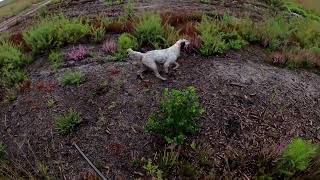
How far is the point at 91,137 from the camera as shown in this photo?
6.84m

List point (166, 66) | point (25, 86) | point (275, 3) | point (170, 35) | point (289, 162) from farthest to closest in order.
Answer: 1. point (275, 3)
2. point (170, 35)
3. point (25, 86)
4. point (166, 66)
5. point (289, 162)

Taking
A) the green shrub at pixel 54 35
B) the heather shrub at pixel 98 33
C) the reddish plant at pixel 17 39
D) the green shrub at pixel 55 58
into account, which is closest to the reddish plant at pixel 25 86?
the green shrub at pixel 55 58

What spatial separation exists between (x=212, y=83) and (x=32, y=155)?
3326 mm

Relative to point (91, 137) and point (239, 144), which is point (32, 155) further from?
point (239, 144)

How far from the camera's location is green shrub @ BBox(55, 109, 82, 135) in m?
6.96

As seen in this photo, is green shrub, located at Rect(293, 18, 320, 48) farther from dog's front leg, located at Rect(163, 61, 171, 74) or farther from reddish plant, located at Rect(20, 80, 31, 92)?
reddish plant, located at Rect(20, 80, 31, 92)

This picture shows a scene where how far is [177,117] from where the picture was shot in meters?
6.20

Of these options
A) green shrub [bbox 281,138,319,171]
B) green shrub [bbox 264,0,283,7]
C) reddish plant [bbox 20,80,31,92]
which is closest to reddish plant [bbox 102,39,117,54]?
reddish plant [bbox 20,80,31,92]

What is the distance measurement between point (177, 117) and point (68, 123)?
1955mm

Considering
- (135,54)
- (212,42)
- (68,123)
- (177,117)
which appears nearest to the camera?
(177,117)

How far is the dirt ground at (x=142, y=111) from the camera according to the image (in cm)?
656

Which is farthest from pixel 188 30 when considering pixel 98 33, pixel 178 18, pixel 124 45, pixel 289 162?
pixel 289 162

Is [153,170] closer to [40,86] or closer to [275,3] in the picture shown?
[40,86]

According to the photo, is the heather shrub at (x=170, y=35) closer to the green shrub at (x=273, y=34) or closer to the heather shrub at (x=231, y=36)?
the heather shrub at (x=231, y=36)
